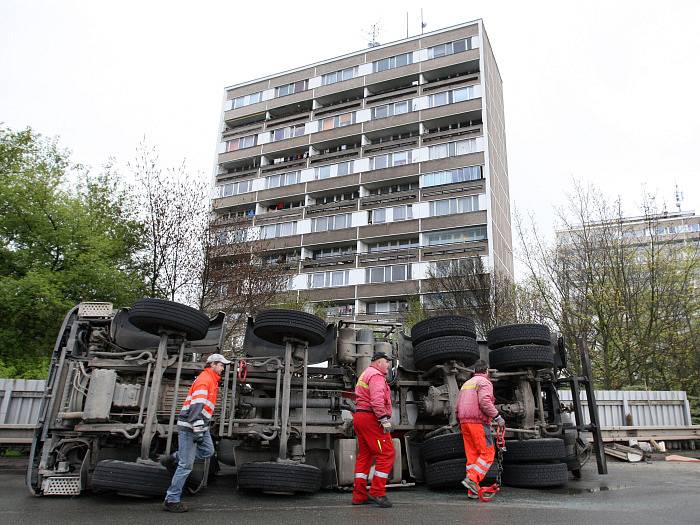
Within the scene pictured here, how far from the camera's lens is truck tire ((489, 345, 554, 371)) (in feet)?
23.9

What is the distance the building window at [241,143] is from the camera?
50625 mm

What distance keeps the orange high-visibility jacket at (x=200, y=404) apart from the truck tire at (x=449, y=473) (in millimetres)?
2882

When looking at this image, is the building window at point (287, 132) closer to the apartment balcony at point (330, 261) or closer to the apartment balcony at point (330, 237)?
the apartment balcony at point (330, 237)

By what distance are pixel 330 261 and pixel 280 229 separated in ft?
19.4

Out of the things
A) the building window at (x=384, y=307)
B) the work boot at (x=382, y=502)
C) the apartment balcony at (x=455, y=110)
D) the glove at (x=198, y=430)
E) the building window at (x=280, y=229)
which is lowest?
the work boot at (x=382, y=502)

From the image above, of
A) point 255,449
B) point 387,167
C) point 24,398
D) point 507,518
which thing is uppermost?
point 387,167

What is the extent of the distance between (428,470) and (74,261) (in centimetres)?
1469

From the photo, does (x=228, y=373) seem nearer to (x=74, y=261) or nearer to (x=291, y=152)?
(x=74, y=261)

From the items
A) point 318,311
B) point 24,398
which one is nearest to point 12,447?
point 24,398

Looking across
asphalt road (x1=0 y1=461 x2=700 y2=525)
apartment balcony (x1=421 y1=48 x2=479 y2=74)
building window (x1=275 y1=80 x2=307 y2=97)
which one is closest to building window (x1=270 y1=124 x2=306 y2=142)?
building window (x1=275 y1=80 x2=307 y2=97)

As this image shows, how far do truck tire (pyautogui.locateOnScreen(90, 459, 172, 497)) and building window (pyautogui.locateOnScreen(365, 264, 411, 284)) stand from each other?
1346 inches

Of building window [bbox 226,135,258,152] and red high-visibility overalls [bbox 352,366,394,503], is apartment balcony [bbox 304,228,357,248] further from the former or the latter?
red high-visibility overalls [bbox 352,366,394,503]

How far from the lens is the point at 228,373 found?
20.9ft

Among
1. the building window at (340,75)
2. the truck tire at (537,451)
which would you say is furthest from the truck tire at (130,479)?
the building window at (340,75)
